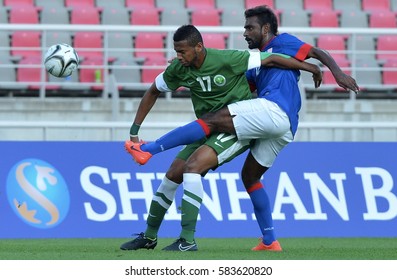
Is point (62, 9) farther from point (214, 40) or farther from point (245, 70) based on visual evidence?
point (245, 70)

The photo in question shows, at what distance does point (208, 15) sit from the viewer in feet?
57.9

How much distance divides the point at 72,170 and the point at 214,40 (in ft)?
17.8

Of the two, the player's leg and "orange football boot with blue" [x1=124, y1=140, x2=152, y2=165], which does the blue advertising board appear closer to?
the player's leg

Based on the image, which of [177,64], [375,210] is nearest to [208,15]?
[375,210]

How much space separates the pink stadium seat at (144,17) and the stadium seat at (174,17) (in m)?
0.11

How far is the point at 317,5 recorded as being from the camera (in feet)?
61.7

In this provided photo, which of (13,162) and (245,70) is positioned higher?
(245,70)

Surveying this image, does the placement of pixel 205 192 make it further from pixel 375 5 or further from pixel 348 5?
pixel 375 5

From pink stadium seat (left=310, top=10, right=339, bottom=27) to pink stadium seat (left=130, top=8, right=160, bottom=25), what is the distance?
8.29 feet

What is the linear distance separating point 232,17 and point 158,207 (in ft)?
28.8

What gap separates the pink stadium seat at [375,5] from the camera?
62.2ft

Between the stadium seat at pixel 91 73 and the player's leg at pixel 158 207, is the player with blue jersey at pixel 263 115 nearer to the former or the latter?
the player's leg at pixel 158 207

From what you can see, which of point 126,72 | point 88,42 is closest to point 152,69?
point 126,72

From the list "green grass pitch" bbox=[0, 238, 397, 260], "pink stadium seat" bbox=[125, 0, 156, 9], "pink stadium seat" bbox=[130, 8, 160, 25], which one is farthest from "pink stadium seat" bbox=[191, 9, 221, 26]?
"green grass pitch" bbox=[0, 238, 397, 260]
